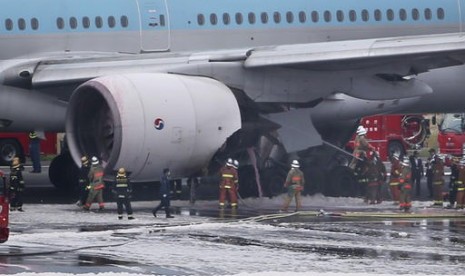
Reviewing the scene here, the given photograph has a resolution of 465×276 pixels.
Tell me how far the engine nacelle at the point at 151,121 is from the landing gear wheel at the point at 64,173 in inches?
149

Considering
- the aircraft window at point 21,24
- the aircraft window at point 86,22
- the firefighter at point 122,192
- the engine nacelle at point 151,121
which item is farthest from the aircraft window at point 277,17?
the firefighter at point 122,192

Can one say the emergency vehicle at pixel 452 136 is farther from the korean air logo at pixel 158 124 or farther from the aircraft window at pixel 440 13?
the korean air logo at pixel 158 124

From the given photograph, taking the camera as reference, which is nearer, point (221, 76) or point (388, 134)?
point (221, 76)

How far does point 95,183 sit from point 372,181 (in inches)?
255

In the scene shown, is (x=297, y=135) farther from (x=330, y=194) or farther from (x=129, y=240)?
(x=129, y=240)

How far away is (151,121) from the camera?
25781 mm

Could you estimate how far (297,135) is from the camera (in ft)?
95.1

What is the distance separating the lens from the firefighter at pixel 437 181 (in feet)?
95.3

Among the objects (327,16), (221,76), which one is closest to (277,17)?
(327,16)

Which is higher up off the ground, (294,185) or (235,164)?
(235,164)

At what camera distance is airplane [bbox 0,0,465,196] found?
2636 centimetres

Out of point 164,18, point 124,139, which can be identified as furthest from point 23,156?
point 124,139

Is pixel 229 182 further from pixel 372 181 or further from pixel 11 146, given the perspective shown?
pixel 11 146

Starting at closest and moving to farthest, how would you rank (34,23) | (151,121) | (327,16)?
(151,121), (34,23), (327,16)
